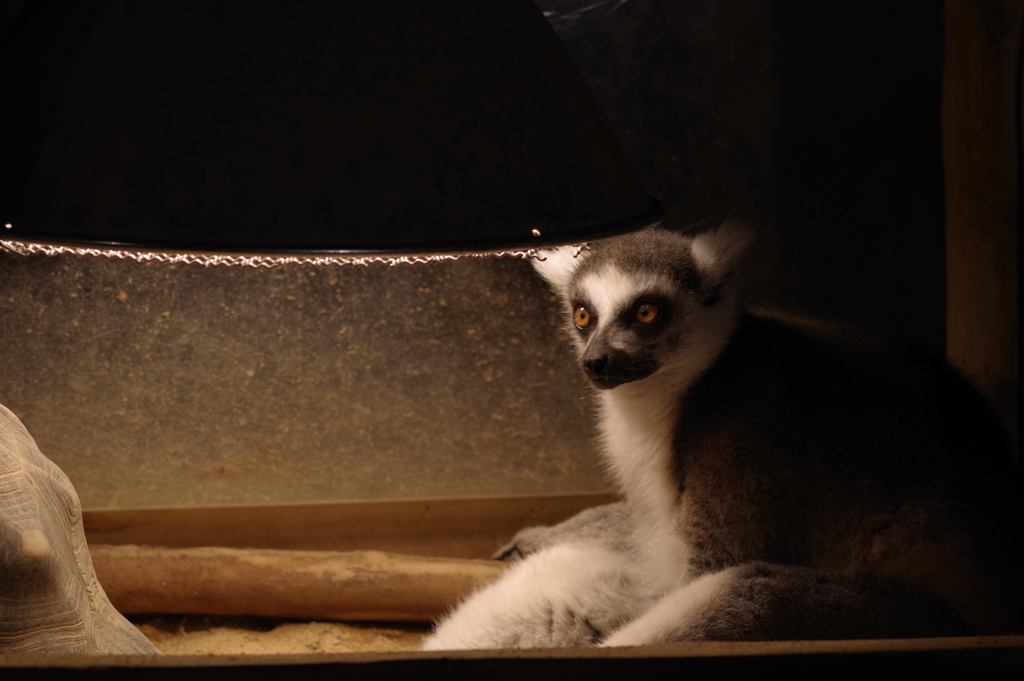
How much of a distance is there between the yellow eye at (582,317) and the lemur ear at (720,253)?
27 cm

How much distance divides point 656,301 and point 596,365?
0.22m

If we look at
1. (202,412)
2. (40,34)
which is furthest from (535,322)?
(40,34)

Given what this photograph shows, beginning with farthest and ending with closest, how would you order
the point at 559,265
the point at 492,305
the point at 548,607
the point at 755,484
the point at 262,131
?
the point at 492,305, the point at 559,265, the point at 548,607, the point at 755,484, the point at 262,131

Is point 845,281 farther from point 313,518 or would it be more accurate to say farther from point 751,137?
point 313,518

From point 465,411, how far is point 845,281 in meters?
1.31

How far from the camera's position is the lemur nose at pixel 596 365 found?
1688 mm

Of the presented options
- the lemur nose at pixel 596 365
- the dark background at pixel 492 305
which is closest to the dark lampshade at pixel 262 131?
the lemur nose at pixel 596 365

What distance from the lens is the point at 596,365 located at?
66.4 inches

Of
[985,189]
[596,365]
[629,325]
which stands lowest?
[596,365]

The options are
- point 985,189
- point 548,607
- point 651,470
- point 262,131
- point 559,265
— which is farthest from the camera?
point 985,189

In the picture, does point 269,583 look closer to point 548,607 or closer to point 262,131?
point 548,607

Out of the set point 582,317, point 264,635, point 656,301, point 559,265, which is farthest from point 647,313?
point 264,635

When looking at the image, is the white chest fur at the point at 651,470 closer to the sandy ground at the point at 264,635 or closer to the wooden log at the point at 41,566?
the sandy ground at the point at 264,635

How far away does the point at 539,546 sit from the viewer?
2.29 meters
